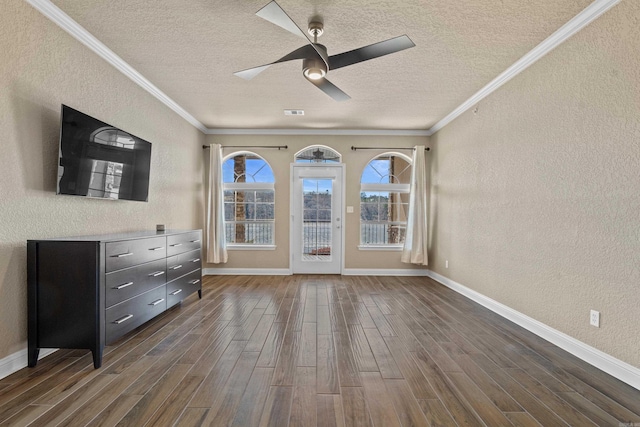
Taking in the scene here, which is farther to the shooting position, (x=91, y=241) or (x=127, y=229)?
(x=127, y=229)

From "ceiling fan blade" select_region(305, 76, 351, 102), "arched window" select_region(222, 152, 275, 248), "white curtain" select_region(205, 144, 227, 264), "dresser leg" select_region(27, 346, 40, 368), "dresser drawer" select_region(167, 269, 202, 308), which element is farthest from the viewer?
"arched window" select_region(222, 152, 275, 248)

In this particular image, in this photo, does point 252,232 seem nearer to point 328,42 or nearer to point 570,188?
point 328,42

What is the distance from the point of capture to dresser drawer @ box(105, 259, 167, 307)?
2344 millimetres

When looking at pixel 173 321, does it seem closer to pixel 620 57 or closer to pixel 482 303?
pixel 482 303

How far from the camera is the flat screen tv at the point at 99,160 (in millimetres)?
2396

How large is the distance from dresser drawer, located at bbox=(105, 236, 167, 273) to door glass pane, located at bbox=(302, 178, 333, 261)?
2.90m

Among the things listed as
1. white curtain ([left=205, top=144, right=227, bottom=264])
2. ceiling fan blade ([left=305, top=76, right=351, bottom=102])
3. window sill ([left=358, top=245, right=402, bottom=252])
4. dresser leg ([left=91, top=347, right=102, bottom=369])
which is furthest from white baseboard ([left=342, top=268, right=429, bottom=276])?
dresser leg ([left=91, top=347, right=102, bottom=369])

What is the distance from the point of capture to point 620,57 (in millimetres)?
2125

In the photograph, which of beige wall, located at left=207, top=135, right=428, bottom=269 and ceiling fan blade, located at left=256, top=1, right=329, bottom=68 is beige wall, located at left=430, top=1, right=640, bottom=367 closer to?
beige wall, located at left=207, top=135, right=428, bottom=269

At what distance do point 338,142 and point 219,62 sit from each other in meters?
2.88

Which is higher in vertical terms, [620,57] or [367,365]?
[620,57]

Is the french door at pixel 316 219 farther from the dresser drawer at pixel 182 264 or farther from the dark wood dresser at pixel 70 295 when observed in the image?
the dark wood dresser at pixel 70 295

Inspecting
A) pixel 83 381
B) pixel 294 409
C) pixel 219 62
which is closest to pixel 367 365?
pixel 294 409

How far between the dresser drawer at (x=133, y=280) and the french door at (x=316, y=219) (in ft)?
9.30
